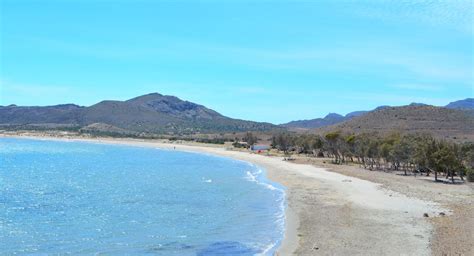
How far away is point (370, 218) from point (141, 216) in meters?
14.3

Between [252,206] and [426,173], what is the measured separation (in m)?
36.0

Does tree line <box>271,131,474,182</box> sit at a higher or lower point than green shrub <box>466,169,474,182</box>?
higher

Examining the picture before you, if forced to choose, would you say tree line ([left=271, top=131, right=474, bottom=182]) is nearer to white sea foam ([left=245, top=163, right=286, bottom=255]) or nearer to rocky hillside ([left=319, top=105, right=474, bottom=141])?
white sea foam ([left=245, top=163, right=286, bottom=255])

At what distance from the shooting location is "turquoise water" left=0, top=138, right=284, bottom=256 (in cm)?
2488

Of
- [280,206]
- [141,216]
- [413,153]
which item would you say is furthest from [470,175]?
[141,216]

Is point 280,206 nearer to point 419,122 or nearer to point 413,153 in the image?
point 413,153

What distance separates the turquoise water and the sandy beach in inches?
62.7

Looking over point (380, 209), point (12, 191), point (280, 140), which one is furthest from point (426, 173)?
point (280, 140)

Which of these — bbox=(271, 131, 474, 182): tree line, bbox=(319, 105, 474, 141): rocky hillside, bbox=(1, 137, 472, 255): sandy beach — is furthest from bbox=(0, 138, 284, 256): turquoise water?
bbox=(319, 105, 474, 141): rocky hillside

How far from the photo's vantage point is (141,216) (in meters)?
33.4

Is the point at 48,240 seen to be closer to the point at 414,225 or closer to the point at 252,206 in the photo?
the point at 252,206

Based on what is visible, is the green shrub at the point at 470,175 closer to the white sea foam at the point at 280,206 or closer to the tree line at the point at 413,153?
the tree line at the point at 413,153

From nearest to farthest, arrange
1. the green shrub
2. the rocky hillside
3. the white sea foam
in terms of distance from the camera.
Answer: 1. the white sea foam
2. the green shrub
3. the rocky hillside

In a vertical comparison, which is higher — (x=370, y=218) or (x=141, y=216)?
(x=370, y=218)
